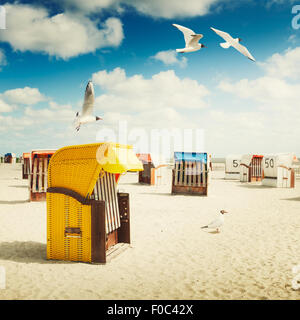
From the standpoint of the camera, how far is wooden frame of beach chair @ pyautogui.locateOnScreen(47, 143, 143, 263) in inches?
216

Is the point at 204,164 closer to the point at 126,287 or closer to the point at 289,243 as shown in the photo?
the point at 289,243

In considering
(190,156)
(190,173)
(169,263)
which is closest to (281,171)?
(190,156)

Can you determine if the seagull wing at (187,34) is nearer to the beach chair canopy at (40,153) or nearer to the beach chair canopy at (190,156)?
the beach chair canopy at (40,153)

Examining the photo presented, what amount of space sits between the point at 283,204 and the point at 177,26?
10410 millimetres

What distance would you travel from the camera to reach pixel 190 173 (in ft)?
56.5

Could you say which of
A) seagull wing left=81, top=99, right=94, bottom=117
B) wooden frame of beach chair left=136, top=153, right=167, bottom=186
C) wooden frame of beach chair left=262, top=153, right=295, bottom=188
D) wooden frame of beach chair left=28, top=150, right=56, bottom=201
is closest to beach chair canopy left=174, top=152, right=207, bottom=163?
wooden frame of beach chair left=136, top=153, right=167, bottom=186

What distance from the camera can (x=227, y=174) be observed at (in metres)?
30.3

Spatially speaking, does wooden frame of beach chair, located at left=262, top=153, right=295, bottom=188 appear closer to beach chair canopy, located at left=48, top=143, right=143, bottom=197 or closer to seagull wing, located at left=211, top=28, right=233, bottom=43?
seagull wing, located at left=211, top=28, right=233, bottom=43

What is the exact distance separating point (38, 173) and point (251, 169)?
19804 millimetres

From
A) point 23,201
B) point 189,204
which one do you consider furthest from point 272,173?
point 23,201

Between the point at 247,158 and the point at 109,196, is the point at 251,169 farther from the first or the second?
the point at 109,196

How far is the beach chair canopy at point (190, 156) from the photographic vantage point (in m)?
17.3
